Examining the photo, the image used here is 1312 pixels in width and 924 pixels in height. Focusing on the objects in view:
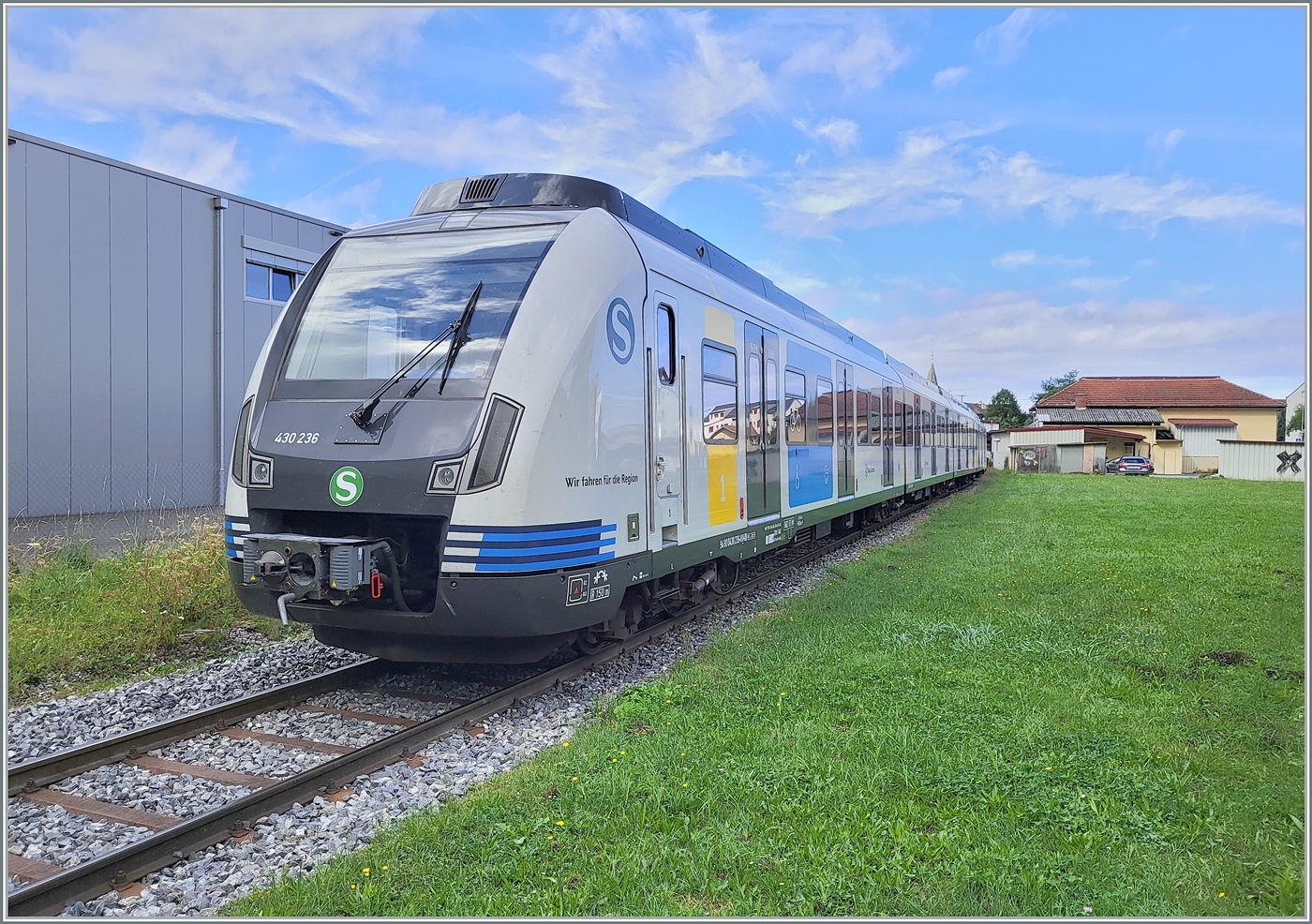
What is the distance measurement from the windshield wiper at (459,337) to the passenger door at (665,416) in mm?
1391

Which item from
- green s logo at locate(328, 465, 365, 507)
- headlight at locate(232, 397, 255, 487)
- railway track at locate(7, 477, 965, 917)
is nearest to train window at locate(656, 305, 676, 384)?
railway track at locate(7, 477, 965, 917)

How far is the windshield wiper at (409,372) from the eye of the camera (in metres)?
5.45

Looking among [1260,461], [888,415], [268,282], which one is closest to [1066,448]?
[1260,461]

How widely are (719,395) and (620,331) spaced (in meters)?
1.91

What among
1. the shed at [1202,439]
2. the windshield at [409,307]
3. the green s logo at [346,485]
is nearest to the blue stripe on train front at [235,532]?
the green s logo at [346,485]

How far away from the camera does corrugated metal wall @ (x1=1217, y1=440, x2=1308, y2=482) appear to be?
39.6 meters

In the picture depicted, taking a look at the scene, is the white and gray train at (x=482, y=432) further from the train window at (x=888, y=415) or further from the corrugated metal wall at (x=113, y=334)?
the corrugated metal wall at (x=113, y=334)

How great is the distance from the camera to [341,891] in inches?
129

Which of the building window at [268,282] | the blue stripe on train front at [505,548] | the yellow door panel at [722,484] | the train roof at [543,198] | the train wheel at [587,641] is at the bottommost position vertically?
the train wheel at [587,641]

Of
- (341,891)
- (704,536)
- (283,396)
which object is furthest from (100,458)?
(341,891)

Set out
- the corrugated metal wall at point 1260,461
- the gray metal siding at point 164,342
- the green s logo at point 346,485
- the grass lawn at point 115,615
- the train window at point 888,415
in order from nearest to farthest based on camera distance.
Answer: the green s logo at point 346,485
the grass lawn at point 115,615
the train window at point 888,415
the gray metal siding at point 164,342
the corrugated metal wall at point 1260,461

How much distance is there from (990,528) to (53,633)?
1490 cm

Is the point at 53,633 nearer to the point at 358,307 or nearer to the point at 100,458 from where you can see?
the point at 358,307

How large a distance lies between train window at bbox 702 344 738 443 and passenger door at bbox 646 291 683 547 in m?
0.57
